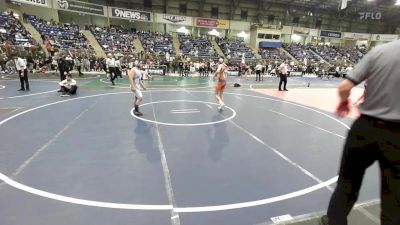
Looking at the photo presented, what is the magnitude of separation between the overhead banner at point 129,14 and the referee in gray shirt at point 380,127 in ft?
125

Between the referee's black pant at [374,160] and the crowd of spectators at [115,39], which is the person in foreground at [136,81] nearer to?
the referee's black pant at [374,160]

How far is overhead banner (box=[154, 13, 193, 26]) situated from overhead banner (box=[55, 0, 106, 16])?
783 centimetres

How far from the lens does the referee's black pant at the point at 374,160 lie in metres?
2.04

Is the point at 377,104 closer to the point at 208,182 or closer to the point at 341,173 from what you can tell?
the point at 341,173

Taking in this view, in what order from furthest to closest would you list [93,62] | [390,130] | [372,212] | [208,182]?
1. [93,62]
2. [208,182]
3. [372,212]
4. [390,130]

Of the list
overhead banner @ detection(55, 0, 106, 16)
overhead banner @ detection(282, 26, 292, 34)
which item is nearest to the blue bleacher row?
overhead banner @ detection(55, 0, 106, 16)

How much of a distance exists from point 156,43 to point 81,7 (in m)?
9.83

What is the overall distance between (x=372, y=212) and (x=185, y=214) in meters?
2.28

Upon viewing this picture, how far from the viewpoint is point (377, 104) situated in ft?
6.86

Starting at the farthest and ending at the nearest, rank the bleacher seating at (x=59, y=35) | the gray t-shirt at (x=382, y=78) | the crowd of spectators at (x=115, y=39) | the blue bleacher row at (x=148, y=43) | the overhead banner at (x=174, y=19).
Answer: the overhead banner at (x=174, y=19), the crowd of spectators at (x=115, y=39), the bleacher seating at (x=59, y=35), the blue bleacher row at (x=148, y=43), the gray t-shirt at (x=382, y=78)

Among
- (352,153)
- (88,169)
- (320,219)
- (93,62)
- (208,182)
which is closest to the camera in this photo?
(352,153)

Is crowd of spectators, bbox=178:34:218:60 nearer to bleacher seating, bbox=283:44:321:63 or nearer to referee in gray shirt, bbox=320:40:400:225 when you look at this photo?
bleacher seating, bbox=283:44:321:63

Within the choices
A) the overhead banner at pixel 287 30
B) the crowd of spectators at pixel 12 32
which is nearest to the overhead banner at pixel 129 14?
the crowd of spectators at pixel 12 32

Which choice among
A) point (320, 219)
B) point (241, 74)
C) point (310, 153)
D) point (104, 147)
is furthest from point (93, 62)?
point (320, 219)
